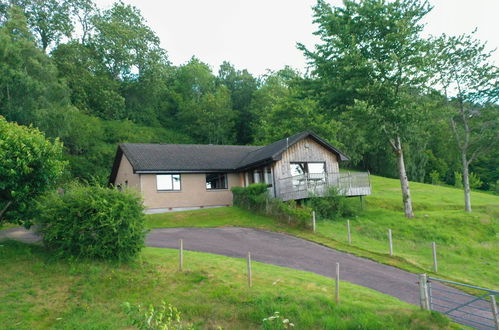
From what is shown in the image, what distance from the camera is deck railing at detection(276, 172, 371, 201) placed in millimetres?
24656

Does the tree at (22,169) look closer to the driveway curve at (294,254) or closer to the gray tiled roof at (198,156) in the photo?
the driveway curve at (294,254)

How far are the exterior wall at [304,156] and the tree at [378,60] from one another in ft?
13.3

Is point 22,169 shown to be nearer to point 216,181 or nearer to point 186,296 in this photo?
point 186,296

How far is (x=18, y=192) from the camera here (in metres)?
12.9

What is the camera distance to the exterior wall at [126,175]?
2816 cm

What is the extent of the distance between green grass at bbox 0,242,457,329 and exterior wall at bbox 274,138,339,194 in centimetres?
1410

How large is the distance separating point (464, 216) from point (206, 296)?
2171cm

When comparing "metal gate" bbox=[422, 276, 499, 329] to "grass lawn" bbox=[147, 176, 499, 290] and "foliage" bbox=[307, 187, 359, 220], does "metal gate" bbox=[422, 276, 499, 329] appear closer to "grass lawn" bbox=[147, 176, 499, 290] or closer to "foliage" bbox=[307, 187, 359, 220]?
"grass lawn" bbox=[147, 176, 499, 290]

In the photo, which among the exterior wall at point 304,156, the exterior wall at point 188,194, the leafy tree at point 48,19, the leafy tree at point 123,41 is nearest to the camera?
the exterior wall at point 304,156

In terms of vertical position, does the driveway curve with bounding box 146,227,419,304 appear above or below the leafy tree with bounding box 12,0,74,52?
below

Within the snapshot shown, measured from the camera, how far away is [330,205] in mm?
24375

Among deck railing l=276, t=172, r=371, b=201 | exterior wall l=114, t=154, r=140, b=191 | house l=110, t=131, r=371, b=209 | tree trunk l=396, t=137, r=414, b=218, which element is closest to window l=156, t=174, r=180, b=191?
house l=110, t=131, r=371, b=209

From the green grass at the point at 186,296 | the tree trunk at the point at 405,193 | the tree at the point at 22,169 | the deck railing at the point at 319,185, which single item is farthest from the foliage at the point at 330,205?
the tree at the point at 22,169

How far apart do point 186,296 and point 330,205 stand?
1519cm
